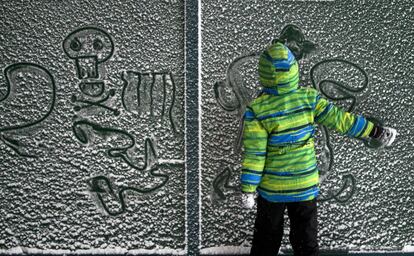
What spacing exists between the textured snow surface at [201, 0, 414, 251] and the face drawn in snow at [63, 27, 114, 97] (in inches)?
20.7

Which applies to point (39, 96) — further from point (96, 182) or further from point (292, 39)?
point (292, 39)

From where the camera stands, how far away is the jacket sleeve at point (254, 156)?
1.75m

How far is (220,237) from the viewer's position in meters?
2.14

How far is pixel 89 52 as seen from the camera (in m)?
2.12

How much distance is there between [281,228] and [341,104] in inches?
28.5

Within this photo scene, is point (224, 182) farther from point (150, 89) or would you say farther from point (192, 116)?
point (150, 89)

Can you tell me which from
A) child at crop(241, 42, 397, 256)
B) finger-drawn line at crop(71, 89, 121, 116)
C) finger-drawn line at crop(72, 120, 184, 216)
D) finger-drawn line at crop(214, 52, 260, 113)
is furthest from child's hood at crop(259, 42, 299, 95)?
finger-drawn line at crop(71, 89, 121, 116)

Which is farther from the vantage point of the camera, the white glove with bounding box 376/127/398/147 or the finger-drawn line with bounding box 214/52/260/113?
the finger-drawn line with bounding box 214/52/260/113

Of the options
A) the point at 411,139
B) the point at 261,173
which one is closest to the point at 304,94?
the point at 261,173

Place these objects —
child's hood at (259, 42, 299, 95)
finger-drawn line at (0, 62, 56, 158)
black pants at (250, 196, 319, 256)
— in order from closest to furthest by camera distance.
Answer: child's hood at (259, 42, 299, 95)
black pants at (250, 196, 319, 256)
finger-drawn line at (0, 62, 56, 158)

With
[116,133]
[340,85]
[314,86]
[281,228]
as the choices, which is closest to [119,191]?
[116,133]

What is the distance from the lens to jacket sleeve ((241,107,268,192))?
1.75 metres

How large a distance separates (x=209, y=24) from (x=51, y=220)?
4.25 ft

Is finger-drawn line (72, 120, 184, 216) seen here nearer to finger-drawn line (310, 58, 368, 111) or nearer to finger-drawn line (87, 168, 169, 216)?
finger-drawn line (87, 168, 169, 216)
